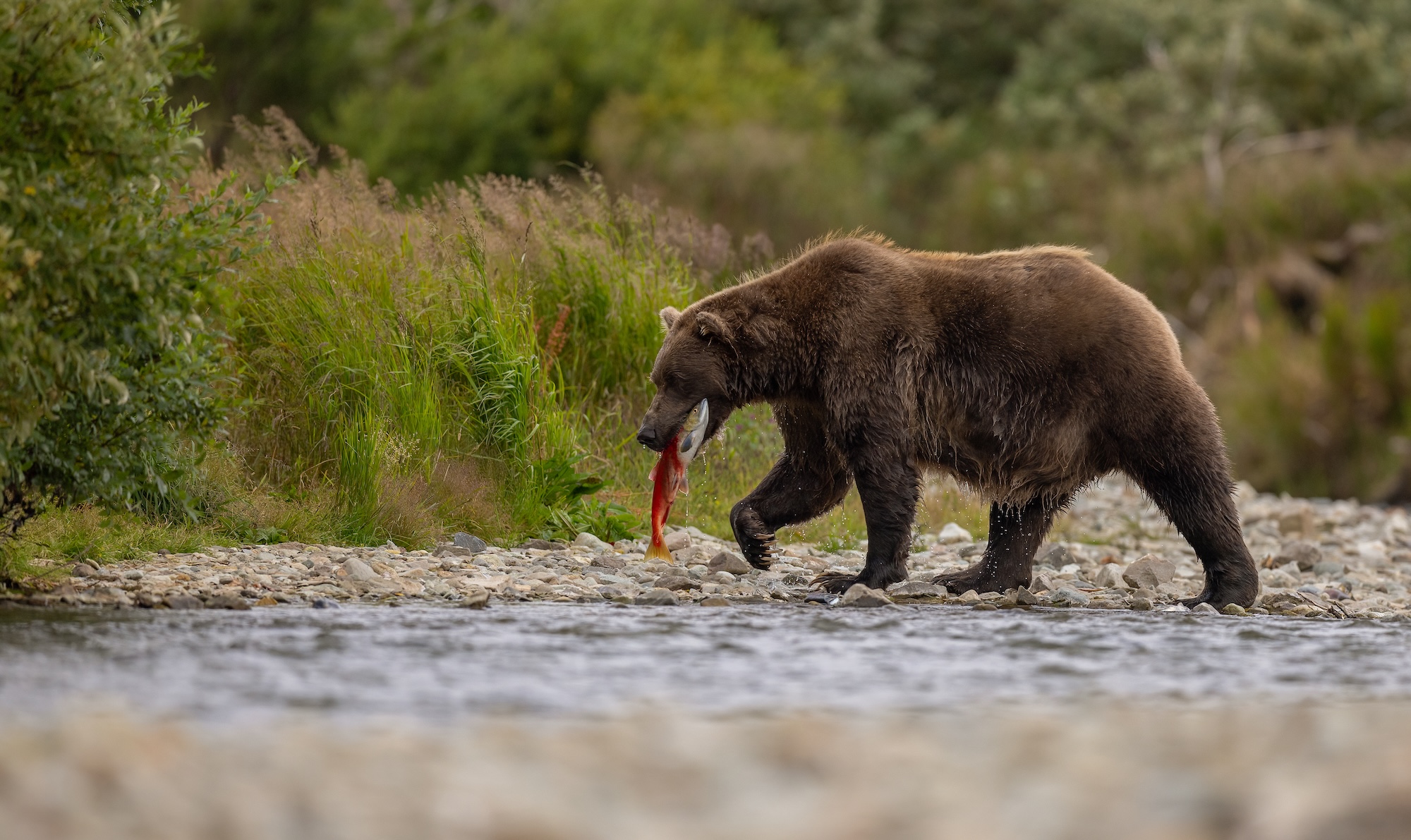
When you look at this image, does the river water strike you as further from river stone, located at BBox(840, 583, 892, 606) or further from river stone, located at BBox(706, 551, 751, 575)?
river stone, located at BBox(706, 551, 751, 575)

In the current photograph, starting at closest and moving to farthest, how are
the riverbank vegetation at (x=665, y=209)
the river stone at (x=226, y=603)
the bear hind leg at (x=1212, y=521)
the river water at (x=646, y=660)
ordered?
the river water at (x=646, y=660)
the river stone at (x=226, y=603)
the bear hind leg at (x=1212, y=521)
the riverbank vegetation at (x=665, y=209)

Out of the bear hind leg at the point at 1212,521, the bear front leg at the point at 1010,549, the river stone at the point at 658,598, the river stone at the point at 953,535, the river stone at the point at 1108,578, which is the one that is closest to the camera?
the river stone at the point at 658,598

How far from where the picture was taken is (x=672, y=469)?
7.66 meters

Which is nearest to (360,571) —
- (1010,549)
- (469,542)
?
(469,542)

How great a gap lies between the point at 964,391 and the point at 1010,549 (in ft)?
2.92

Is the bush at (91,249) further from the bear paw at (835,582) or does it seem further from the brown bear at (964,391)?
the bear paw at (835,582)

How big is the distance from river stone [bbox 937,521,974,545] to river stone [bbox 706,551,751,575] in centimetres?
228

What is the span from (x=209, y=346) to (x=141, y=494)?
1.02m

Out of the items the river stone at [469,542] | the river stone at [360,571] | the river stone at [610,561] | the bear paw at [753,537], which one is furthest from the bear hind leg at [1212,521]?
the river stone at [360,571]

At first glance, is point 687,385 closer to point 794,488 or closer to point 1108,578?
point 794,488

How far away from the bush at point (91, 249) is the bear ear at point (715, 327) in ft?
7.08

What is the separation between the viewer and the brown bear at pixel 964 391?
22.1 feet

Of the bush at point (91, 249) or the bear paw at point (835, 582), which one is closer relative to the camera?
the bush at point (91, 249)

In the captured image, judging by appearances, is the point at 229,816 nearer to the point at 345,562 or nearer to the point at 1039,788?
the point at 1039,788
